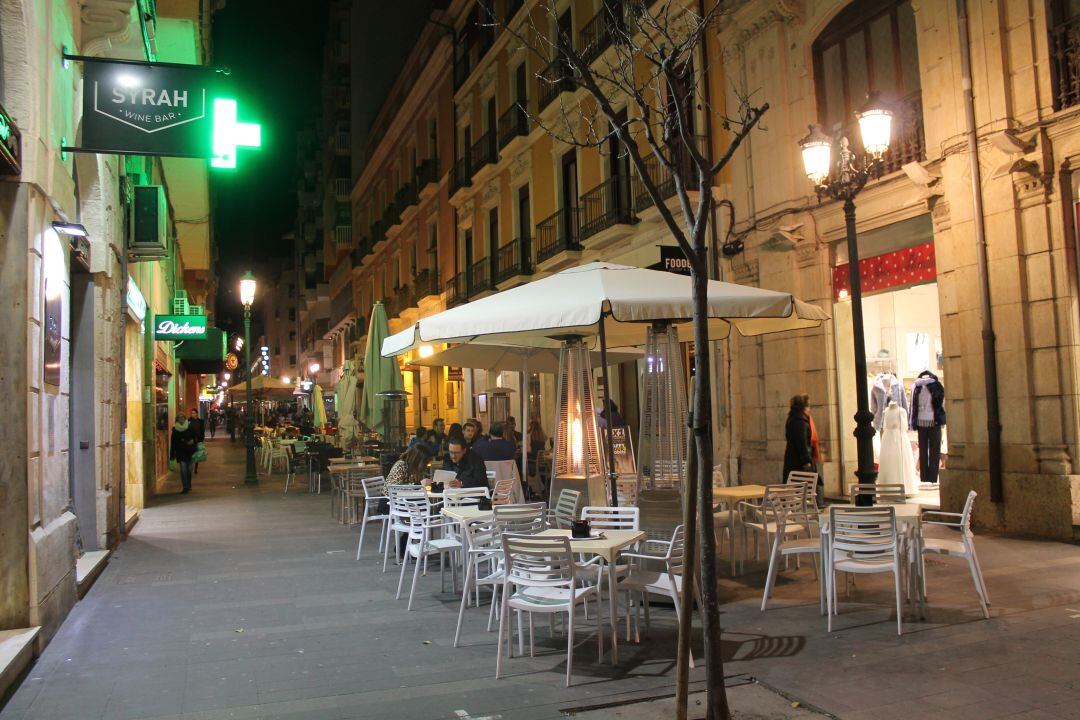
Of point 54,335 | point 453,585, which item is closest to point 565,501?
point 453,585

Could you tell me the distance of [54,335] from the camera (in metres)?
6.62

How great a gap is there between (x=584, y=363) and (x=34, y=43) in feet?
18.1

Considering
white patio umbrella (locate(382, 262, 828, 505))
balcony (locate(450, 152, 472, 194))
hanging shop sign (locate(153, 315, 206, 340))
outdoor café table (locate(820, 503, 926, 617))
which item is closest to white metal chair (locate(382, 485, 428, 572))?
white patio umbrella (locate(382, 262, 828, 505))

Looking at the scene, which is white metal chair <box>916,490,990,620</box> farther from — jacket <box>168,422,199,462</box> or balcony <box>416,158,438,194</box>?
balcony <box>416,158,438,194</box>

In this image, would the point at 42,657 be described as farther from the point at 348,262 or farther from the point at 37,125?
the point at 348,262

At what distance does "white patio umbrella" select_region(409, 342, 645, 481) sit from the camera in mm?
11797

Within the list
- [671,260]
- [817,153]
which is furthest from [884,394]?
[817,153]

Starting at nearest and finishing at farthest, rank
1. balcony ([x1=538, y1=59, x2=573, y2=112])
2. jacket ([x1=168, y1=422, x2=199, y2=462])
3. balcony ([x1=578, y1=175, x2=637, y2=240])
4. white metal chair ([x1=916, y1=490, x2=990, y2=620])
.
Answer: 1. white metal chair ([x1=916, y1=490, x2=990, y2=620])
2. balcony ([x1=578, y1=175, x2=637, y2=240])
3. jacket ([x1=168, y1=422, x2=199, y2=462])
4. balcony ([x1=538, y1=59, x2=573, y2=112])

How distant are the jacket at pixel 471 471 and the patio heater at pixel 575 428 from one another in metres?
0.96

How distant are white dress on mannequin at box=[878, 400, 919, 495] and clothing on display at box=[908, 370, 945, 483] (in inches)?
9.3

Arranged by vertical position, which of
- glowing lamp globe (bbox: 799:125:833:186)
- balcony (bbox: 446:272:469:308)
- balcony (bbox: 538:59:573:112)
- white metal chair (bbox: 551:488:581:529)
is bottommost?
white metal chair (bbox: 551:488:581:529)

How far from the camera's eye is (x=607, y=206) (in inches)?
701

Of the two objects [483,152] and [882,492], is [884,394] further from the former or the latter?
[483,152]

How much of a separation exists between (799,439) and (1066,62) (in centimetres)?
532
